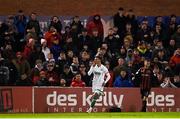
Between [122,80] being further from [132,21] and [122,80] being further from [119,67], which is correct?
[132,21]

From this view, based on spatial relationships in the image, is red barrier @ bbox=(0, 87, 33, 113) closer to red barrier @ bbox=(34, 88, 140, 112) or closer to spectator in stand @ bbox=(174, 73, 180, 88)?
red barrier @ bbox=(34, 88, 140, 112)

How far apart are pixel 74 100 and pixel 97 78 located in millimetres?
1604

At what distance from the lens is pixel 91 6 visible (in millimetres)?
31172

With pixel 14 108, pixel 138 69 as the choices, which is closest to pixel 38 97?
pixel 14 108

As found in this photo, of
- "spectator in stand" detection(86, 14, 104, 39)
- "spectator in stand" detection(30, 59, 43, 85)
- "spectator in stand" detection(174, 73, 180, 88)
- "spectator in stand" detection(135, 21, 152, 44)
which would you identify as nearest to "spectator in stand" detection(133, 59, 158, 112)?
"spectator in stand" detection(174, 73, 180, 88)

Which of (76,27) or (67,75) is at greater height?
(76,27)

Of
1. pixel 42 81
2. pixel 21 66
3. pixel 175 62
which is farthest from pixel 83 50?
pixel 175 62

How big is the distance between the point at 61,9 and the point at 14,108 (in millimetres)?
7769

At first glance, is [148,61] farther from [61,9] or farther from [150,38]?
[61,9]

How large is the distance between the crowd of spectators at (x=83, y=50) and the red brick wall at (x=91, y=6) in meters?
2.06

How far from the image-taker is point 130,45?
27.0 meters

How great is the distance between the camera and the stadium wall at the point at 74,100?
2470 centimetres

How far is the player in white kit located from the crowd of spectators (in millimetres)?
1088

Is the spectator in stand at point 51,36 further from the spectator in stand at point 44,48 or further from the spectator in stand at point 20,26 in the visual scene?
the spectator in stand at point 20,26
